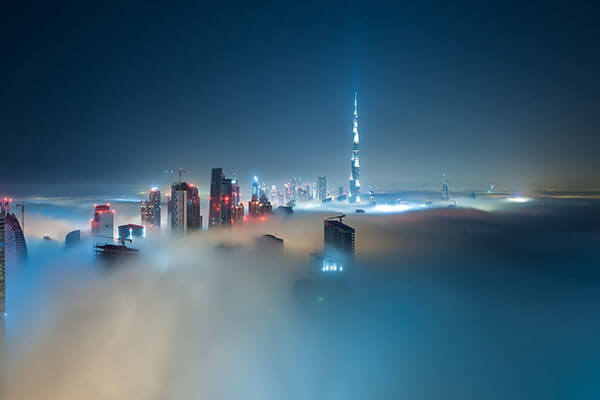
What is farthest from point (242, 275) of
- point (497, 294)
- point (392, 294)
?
point (497, 294)

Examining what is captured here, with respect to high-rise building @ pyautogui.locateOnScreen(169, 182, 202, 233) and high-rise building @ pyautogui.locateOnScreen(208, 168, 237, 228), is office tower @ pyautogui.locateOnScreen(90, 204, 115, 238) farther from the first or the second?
high-rise building @ pyautogui.locateOnScreen(208, 168, 237, 228)

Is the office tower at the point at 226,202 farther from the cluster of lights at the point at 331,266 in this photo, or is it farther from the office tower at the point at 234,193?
the cluster of lights at the point at 331,266

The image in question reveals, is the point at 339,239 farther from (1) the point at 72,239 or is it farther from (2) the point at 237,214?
(1) the point at 72,239

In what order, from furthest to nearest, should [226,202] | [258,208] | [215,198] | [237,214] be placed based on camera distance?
[258,208]
[237,214]
[226,202]
[215,198]

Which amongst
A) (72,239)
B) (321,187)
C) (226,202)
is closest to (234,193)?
(226,202)

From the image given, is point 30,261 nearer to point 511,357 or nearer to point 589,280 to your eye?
point 511,357

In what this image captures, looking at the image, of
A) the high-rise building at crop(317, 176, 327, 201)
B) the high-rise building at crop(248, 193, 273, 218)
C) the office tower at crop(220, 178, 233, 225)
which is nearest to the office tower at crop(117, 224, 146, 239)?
the office tower at crop(220, 178, 233, 225)

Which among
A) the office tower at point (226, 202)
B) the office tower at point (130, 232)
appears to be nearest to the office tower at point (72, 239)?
the office tower at point (130, 232)
